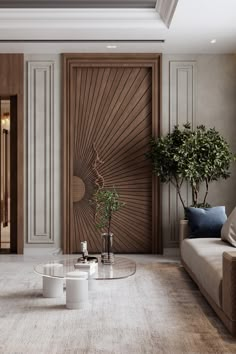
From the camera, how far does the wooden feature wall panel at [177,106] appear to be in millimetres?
6312

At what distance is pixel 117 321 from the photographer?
11.2 feet

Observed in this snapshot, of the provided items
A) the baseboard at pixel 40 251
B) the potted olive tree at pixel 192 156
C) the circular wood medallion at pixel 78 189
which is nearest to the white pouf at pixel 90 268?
the potted olive tree at pixel 192 156

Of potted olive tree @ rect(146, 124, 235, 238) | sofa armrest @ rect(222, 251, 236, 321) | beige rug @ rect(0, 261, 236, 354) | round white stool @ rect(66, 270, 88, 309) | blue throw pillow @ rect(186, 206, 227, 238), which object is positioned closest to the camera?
beige rug @ rect(0, 261, 236, 354)

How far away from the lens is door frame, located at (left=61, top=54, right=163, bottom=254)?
6.30 m

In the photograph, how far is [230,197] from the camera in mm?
6328

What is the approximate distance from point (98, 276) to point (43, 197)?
259 centimetres

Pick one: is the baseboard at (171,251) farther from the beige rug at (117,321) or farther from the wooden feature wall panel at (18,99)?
the wooden feature wall panel at (18,99)

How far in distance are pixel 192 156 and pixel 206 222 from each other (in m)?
0.95

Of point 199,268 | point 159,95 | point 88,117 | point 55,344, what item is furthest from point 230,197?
point 55,344

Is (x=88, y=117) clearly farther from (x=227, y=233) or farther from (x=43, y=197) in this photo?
(x=227, y=233)

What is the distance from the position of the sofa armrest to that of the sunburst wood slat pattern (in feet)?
10.5

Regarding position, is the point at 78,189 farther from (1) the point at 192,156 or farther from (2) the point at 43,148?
(1) the point at 192,156

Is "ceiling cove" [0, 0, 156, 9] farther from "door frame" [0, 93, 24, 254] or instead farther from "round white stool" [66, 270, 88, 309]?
"round white stool" [66, 270, 88, 309]

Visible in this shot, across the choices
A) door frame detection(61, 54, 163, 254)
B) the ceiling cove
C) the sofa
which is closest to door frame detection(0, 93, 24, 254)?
door frame detection(61, 54, 163, 254)
